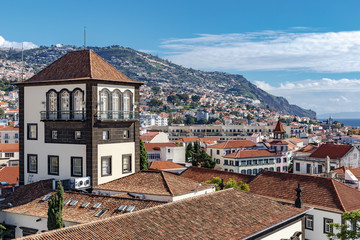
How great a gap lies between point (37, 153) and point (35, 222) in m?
9.03

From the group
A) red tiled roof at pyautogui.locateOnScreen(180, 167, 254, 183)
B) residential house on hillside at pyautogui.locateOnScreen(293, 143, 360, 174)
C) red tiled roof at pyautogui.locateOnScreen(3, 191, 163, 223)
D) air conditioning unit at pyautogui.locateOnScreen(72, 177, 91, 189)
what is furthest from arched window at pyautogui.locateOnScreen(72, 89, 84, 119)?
residential house on hillside at pyautogui.locateOnScreen(293, 143, 360, 174)

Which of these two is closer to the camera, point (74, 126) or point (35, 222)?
point (35, 222)

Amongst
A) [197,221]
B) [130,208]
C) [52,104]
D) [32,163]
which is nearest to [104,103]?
[52,104]

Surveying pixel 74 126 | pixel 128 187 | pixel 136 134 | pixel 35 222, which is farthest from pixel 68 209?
pixel 136 134

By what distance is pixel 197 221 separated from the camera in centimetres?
2000

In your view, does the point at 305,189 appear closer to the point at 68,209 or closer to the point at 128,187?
the point at 128,187

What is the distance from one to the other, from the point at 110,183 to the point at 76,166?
273 cm

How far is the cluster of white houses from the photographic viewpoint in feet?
70.7

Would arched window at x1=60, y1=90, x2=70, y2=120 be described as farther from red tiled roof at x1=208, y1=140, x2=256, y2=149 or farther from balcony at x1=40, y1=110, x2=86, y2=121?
red tiled roof at x1=208, y1=140, x2=256, y2=149

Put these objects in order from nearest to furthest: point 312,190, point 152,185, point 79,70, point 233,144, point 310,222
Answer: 1. point 152,185
2. point 79,70
3. point 310,222
4. point 312,190
5. point 233,144

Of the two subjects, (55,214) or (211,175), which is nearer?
(55,214)

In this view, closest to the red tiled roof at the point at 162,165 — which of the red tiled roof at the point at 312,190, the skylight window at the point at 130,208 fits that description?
the red tiled roof at the point at 312,190

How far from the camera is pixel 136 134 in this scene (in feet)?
108

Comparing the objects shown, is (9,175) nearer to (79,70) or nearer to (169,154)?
(79,70)
